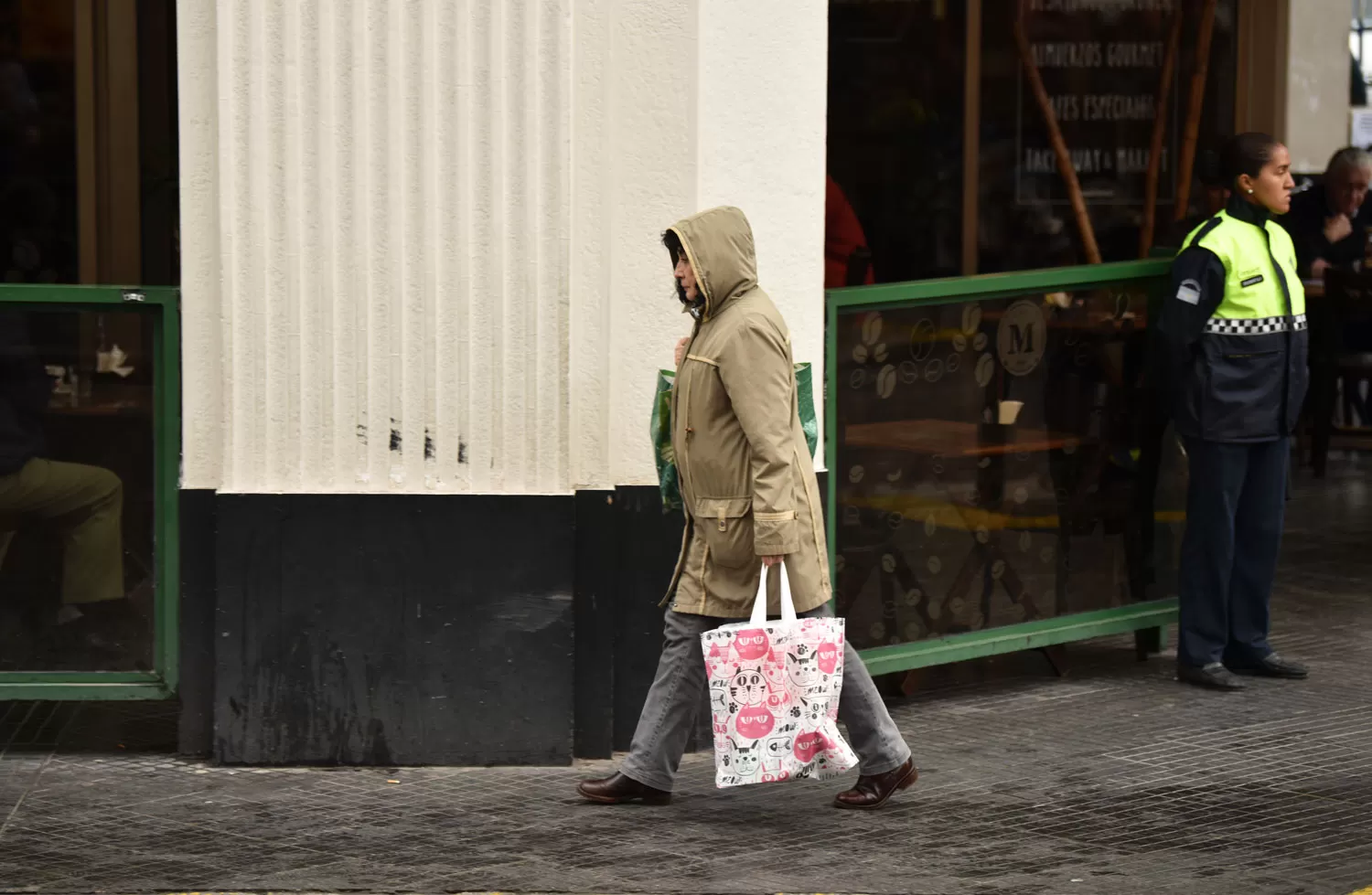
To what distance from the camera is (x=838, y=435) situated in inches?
287

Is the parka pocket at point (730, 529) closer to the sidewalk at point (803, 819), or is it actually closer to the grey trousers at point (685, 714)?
the grey trousers at point (685, 714)

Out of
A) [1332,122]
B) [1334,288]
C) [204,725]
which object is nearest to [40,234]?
[204,725]

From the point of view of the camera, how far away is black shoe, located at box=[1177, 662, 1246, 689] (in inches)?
311

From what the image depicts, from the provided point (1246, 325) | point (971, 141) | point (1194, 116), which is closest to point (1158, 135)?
point (1194, 116)

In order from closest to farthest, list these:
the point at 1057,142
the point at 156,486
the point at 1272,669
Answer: the point at 156,486, the point at 1272,669, the point at 1057,142

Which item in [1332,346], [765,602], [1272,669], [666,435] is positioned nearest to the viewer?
[765,602]

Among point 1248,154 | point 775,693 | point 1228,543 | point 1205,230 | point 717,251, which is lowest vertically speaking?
point 775,693

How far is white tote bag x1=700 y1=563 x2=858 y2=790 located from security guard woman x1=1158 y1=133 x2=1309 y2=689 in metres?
2.39

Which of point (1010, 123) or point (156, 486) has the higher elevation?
point (1010, 123)

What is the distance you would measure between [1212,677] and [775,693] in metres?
2.58

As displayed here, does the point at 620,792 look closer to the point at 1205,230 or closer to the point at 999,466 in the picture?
the point at 999,466

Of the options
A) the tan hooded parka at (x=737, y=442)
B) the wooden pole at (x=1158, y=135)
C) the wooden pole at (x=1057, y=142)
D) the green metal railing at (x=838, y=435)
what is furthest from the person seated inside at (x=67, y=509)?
the wooden pole at (x=1158, y=135)

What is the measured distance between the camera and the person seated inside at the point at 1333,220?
1273 centimetres

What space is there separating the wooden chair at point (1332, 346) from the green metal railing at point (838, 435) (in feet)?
15.7
